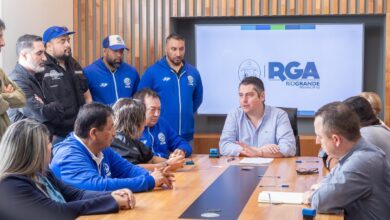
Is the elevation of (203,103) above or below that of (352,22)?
below

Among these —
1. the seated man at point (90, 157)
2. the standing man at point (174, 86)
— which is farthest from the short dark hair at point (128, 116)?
the standing man at point (174, 86)

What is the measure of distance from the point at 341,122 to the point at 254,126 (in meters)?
2.39

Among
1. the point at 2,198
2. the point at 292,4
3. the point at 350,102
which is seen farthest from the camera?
the point at 292,4

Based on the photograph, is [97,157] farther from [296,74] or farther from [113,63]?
[296,74]

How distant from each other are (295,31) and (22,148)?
17.2 ft

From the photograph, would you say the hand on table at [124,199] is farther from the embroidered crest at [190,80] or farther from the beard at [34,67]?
the embroidered crest at [190,80]

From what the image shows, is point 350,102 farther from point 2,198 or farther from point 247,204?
point 2,198

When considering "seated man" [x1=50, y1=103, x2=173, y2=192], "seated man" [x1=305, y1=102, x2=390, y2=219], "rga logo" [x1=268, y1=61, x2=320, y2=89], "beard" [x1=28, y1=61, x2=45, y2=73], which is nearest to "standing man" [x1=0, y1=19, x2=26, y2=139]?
"beard" [x1=28, y1=61, x2=45, y2=73]

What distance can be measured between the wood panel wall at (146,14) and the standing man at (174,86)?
2.44 feet

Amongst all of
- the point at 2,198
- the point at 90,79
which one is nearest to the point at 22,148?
the point at 2,198

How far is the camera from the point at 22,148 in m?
2.82

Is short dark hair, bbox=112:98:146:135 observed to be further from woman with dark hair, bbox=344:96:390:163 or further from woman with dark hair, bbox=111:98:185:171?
woman with dark hair, bbox=344:96:390:163

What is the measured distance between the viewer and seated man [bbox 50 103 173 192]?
11.7 ft

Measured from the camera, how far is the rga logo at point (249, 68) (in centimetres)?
768
